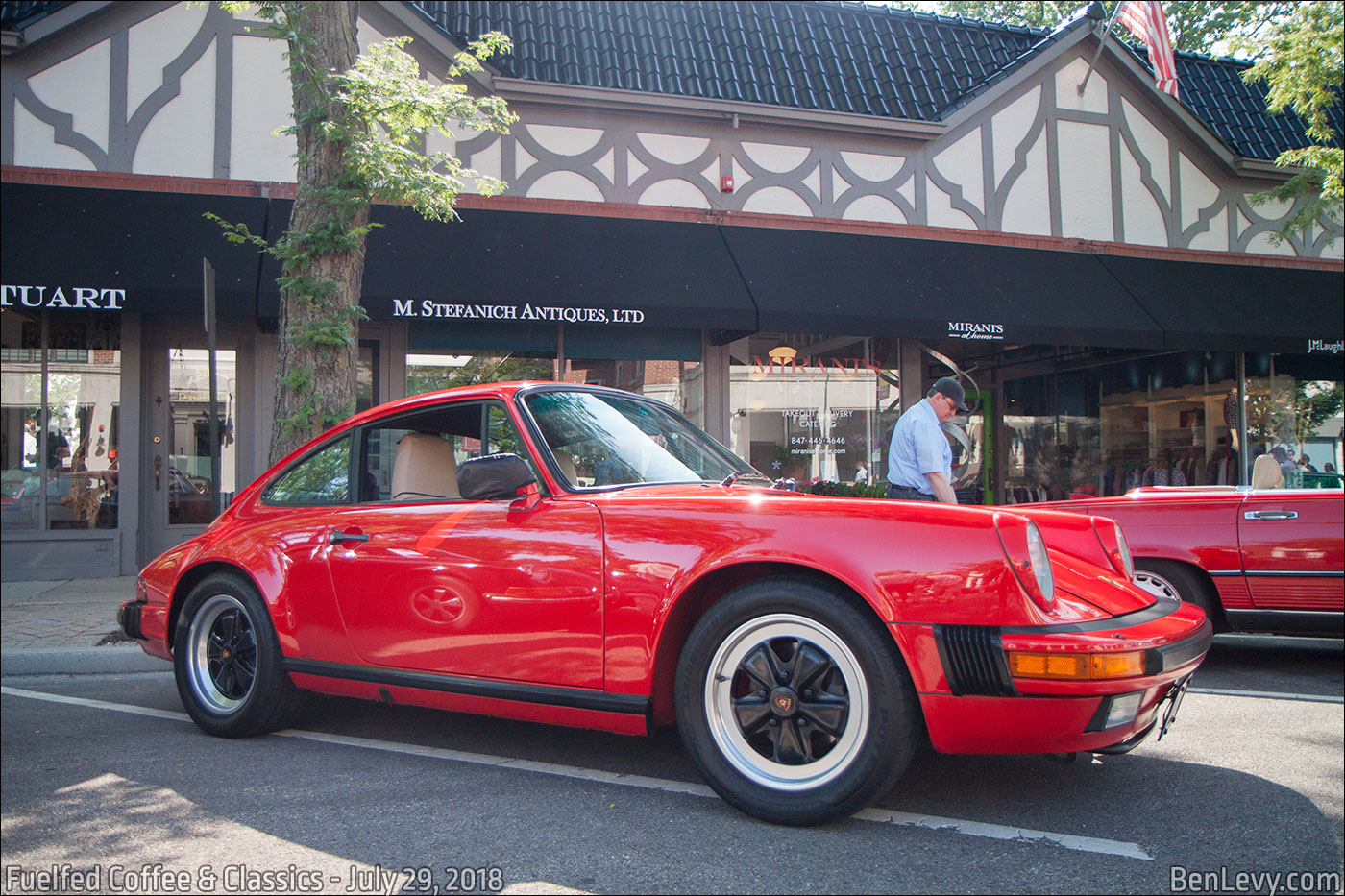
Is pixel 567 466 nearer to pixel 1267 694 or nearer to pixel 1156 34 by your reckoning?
pixel 1267 694

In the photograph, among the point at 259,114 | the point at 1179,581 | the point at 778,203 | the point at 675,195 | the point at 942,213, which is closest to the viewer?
the point at 1179,581

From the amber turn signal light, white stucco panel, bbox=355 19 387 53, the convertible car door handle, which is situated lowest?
the amber turn signal light

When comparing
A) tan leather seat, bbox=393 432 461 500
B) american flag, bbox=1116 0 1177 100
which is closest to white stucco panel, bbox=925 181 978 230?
american flag, bbox=1116 0 1177 100

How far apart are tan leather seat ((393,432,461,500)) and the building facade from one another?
5.08m

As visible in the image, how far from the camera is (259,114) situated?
10.3m

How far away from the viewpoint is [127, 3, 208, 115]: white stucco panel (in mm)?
10086

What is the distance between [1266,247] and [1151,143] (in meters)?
2.29

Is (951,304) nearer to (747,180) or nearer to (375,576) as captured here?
(747,180)

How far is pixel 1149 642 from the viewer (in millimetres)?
2824

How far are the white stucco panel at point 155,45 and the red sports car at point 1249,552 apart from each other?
402 inches

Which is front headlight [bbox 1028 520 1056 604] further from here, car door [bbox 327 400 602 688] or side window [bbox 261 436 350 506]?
side window [bbox 261 436 350 506]

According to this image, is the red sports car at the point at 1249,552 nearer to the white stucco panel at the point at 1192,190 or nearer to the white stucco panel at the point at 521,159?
the white stucco panel at the point at 521,159

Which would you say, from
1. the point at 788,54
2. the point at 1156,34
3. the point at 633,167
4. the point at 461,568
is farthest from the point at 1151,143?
the point at 461,568

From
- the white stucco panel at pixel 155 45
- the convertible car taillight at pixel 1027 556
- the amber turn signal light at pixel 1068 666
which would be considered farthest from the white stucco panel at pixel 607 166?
the amber turn signal light at pixel 1068 666
